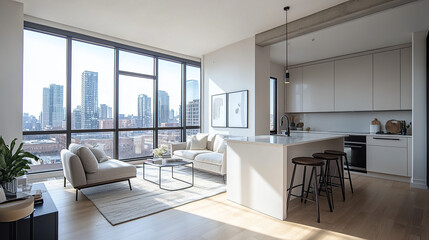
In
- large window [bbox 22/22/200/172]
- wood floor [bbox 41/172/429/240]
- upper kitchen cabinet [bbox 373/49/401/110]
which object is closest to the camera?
wood floor [bbox 41/172/429/240]

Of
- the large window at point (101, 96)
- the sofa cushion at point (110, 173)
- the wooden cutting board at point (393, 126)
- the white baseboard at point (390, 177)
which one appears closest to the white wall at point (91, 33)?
the large window at point (101, 96)

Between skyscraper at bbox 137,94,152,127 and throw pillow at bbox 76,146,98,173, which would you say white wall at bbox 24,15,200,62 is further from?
throw pillow at bbox 76,146,98,173

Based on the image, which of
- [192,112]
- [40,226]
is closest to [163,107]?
[192,112]

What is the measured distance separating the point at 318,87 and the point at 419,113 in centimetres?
240

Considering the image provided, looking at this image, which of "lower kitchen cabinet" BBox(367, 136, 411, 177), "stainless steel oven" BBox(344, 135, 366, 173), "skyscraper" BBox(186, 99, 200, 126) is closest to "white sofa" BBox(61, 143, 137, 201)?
"skyscraper" BBox(186, 99, 200, 126)

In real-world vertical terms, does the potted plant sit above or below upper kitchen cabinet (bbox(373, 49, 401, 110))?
below

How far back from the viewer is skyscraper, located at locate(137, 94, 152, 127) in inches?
224

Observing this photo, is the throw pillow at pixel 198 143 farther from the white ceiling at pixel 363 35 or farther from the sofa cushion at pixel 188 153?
the white ceiling at pixel 363 35

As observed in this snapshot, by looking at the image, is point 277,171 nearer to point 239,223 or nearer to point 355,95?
point 239,223

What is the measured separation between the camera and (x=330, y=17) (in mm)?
3674

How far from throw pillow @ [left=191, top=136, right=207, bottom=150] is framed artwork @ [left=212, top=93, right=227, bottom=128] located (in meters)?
0.77

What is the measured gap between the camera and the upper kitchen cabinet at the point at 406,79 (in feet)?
15.4

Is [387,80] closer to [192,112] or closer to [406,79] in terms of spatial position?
[406,79]

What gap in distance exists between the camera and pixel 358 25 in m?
4.00
